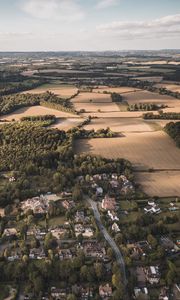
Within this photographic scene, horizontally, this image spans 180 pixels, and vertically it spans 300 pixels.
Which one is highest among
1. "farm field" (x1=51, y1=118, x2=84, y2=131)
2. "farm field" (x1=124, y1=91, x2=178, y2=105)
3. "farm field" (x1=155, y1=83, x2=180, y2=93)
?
"farm field" (x1=155, y1=83, x2=180, y2=93)

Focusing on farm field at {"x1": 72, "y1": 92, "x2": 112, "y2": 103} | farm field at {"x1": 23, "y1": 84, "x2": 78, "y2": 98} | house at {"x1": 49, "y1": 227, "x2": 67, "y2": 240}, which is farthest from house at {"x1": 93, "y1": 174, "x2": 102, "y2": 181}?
farm field at {"x1": 23, "y1": 84, "x2": 78, "y2": 98}

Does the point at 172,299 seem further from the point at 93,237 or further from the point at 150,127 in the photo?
the point at 150,127

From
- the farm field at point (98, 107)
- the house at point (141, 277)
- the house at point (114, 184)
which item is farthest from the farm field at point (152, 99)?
the house at point (141, 277)

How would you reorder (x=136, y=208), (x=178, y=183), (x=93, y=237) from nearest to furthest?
(x=93, y=237)
(x=136, y=208)
(x=178, y=183)

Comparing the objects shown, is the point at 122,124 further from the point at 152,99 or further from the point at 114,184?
the point at 114,184

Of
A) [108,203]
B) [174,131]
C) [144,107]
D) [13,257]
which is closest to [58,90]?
[144,107]

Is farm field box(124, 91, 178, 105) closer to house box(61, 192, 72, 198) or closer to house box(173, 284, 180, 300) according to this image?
house box(61, 192, 72, 198)

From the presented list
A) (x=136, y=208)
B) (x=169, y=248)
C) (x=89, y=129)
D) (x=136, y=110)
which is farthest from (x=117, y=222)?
(x=136, y=110)
